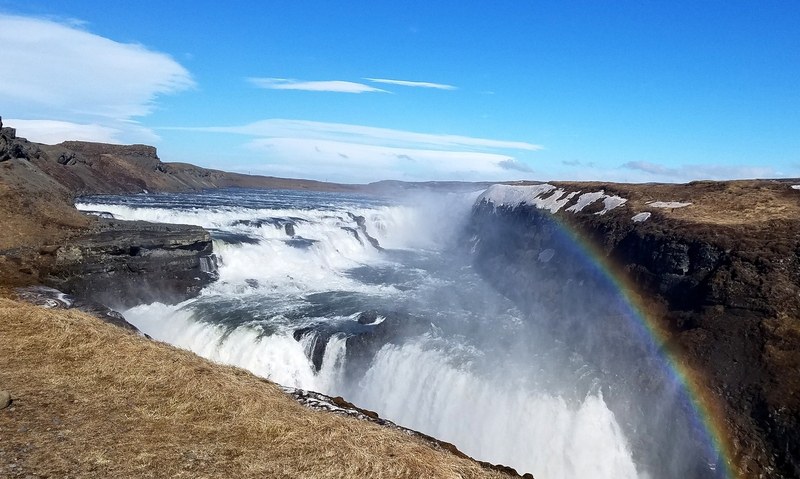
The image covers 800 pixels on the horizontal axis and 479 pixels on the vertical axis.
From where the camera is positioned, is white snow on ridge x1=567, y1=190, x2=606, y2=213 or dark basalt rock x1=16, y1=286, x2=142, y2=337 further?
white snow on ridge x1=567, y1=190, x2=606, y2=213

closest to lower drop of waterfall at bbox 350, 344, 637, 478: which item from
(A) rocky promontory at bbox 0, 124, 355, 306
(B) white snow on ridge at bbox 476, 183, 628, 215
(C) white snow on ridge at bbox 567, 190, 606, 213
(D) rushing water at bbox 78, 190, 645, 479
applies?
(D) rushing water at bbox 78, 190, 645, 479

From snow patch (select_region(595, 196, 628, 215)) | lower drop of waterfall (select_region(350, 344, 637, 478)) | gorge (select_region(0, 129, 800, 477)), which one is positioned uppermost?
snow patch (select_region(595, 196, 628, 215))

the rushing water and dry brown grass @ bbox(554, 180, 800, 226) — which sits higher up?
dry brown grass @ bbox(554, 180, 800, 226)

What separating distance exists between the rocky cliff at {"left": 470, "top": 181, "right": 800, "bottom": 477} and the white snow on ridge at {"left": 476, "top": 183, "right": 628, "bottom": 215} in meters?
0.20

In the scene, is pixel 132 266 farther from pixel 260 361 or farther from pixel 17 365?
pixel 17 365

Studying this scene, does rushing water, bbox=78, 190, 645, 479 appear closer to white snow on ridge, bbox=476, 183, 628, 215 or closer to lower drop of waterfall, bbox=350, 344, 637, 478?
lower drop of waterfall, bbox=350, 344, 637, 478

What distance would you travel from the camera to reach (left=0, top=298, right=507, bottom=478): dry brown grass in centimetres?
596

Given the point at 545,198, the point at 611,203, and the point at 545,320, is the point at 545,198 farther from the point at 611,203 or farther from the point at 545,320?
the point at 545,320

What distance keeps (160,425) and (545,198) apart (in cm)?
3239

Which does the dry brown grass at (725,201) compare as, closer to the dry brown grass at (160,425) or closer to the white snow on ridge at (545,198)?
the white snow on ridge at (545,198)

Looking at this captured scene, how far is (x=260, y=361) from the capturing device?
647 inches

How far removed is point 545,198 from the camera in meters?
35.4

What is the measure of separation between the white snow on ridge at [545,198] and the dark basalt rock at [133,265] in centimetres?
2173

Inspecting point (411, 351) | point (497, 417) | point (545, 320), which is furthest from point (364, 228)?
point (497, 417)
